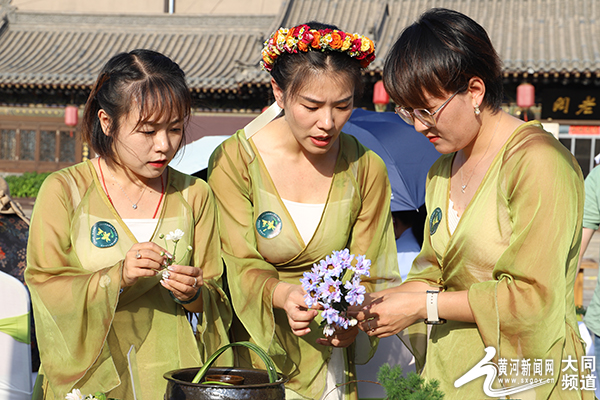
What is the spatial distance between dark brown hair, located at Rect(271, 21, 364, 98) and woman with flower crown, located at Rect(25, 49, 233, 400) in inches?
14.2

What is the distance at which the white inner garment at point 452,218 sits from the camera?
1991 millimetres

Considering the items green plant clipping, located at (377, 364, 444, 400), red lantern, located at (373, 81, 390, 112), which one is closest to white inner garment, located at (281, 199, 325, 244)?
green plant clipping, located at (377, 364, 444, 400)

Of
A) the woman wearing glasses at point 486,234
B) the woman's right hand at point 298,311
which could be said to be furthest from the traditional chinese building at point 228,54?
the woman's right hand at point 298,311

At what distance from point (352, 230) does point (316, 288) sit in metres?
0.73

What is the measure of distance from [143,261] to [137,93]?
23.0 inches

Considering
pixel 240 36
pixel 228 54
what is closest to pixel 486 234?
Result: pixel 228 54

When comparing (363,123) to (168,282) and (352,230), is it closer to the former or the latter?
(352,230)

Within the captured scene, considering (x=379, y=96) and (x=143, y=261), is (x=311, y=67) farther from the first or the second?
(x=379, y=96)

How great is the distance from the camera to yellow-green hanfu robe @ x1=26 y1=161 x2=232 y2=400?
1.98 metres

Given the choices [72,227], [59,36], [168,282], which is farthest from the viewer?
[59,36]

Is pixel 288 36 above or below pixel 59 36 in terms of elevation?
below

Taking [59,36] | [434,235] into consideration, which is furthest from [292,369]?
[59,36]

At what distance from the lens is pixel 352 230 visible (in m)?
2.46

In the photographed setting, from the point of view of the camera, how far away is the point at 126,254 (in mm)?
1938
